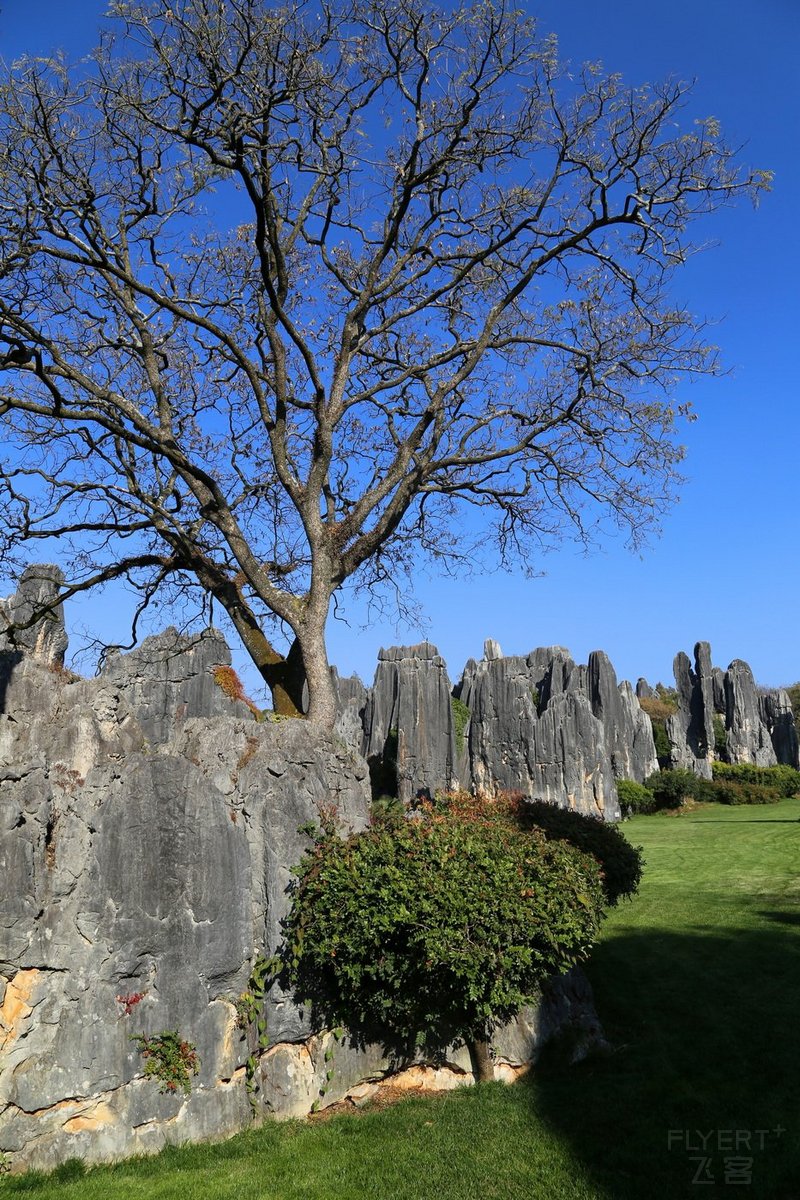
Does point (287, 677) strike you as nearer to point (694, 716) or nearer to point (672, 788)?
point (672, 788)

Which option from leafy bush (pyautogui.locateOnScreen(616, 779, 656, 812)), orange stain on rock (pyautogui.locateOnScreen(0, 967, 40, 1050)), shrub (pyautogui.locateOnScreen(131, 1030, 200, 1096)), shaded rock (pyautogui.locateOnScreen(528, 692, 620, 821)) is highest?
shaded rock (pyautogui.locateOnScreen(528, 692, 620, 821))

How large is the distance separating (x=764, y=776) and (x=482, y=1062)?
127ft

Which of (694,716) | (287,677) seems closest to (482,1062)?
(287,677)

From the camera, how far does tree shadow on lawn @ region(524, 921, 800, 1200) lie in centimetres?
658

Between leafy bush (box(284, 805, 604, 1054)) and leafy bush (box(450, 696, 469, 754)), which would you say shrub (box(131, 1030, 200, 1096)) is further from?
leafy bush (box(450, 696, 469, 754))

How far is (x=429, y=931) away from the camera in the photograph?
24.8ft

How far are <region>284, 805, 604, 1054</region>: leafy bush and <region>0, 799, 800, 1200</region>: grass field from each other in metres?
0.86

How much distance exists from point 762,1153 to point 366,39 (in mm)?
12812

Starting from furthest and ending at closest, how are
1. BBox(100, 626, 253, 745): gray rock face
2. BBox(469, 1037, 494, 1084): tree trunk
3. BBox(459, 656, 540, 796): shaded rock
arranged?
BBox(459, 656, 540, 796): shaded rock < BBox(100, 626, 253, 745): gray rock face < BBox(469, 1037, 494, 1084): tree trunk

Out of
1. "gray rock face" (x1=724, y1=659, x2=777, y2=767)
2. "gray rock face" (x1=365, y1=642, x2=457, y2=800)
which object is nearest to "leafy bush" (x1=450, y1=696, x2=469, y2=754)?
"gray rock face" (x1=365, y1=642, x2=457, y2=800)

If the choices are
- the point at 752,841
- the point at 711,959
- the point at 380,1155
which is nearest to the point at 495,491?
the point at 711,959

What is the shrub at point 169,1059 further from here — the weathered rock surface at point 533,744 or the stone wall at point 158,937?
the weathered rock surface at point 533,744

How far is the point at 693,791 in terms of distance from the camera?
129 ft

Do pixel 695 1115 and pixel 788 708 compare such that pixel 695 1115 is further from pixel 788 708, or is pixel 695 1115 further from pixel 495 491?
pixel 788 708
